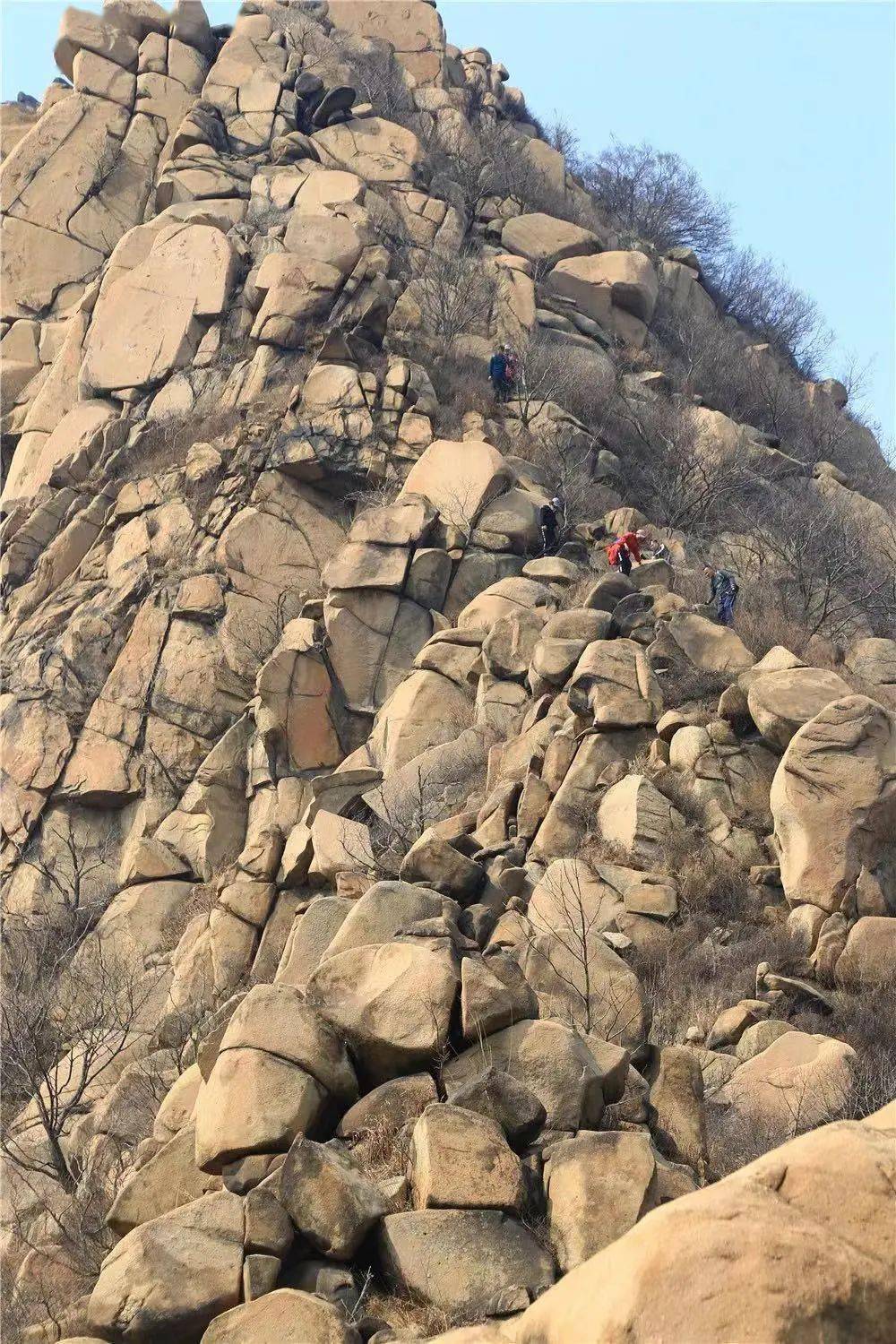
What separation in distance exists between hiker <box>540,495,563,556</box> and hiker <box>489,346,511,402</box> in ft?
18.6

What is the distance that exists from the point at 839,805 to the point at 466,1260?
8.66 metres

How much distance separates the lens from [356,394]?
3042 centimetres

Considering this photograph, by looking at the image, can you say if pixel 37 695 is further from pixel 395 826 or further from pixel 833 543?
pixel 833 543

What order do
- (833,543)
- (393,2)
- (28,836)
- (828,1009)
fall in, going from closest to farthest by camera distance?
1. (828,1009)
2. (28,836)
3. (833,543)
4. (393,2)

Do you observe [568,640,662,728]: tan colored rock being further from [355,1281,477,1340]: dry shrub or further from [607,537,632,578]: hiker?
[355,1281,477,1340]: dry shrub

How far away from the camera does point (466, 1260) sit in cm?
881

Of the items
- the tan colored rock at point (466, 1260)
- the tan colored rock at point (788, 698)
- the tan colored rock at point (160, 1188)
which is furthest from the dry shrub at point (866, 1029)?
the tan colored rock at point (160, 1188)

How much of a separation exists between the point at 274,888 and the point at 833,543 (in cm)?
1511

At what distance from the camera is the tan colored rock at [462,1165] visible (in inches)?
360

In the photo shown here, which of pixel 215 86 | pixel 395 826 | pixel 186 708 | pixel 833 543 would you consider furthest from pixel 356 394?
pixel 215 86

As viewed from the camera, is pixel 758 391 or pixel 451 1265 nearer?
pixel 451 1265

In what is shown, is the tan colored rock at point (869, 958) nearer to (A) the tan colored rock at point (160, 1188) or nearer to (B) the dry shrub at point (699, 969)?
(B) the dry shrub at point (699, 969)


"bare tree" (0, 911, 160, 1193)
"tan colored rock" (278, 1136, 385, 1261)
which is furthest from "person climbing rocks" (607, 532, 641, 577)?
"tan colored rock" (278, 1136, 385, 1261)

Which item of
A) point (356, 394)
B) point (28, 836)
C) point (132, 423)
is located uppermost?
point (356, 394)
